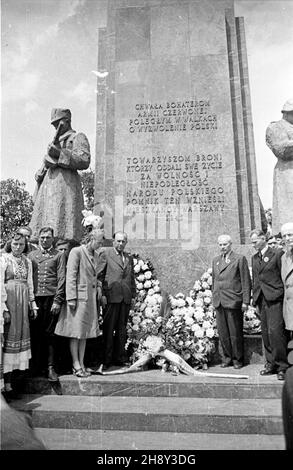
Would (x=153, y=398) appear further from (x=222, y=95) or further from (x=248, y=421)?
(x=222, y=95)

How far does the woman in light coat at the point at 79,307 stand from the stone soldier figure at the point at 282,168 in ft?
12.0

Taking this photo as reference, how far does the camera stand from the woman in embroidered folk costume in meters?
4.51

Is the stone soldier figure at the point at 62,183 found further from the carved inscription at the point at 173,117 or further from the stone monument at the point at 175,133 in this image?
the carved inscription at the point at 173,117

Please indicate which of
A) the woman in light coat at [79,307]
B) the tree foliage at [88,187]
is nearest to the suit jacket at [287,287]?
the woman in light coat at [79,307]

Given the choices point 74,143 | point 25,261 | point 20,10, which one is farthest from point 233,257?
point 20,10

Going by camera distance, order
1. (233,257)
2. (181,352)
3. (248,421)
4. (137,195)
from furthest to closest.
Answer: (137,195) < (233,257) < (181,352) < (248,421)

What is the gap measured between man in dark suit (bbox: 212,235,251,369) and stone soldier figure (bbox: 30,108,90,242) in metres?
2.85

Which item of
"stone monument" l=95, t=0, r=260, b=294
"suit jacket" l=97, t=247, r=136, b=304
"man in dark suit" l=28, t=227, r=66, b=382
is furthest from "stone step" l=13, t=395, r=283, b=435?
"stone monument" l=95, t=0, r=260, b=294

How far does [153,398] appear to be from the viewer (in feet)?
14.8

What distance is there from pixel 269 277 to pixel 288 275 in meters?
0.26

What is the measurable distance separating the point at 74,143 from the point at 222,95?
11.3 feet

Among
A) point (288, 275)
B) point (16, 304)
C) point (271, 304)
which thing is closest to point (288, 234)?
point (288, 275)

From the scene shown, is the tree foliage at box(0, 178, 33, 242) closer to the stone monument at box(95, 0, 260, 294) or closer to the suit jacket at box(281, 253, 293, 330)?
the stone monument at box(95, 0, 260, 294)

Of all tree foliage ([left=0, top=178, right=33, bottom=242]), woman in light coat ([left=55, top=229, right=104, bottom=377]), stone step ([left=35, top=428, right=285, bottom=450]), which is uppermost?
tree foliage ([left=0, top=178, right=33, bottom=242])
